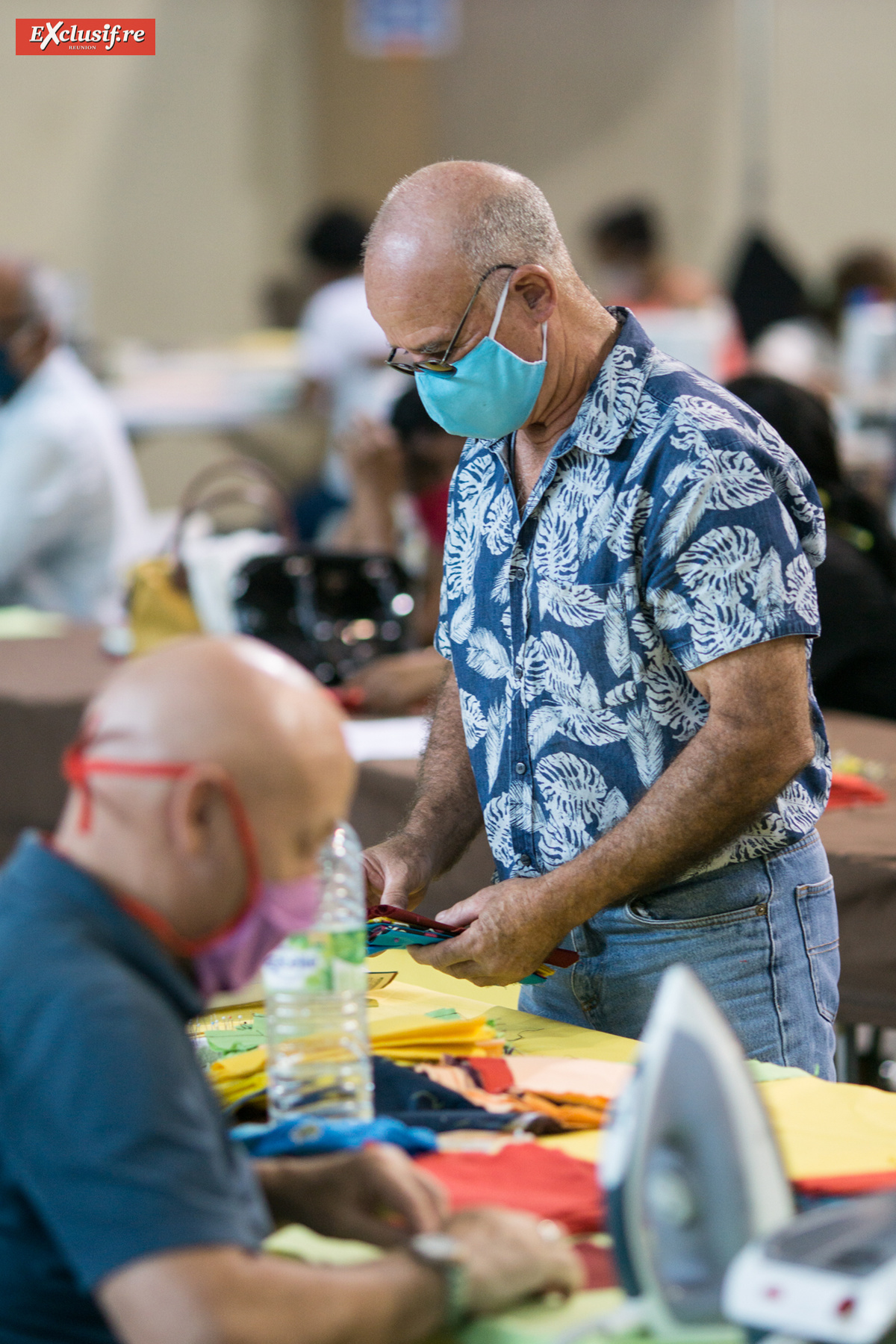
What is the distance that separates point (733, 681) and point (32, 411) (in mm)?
3584

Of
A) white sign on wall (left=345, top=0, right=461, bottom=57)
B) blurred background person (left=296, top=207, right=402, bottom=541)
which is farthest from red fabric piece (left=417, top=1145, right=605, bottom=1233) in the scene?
white sign on wall (left=345, top=0, right=461, bottom=57)

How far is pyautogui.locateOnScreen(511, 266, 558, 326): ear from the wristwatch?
1074 millimetres

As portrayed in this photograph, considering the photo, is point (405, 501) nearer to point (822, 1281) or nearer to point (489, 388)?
point (489, 388)

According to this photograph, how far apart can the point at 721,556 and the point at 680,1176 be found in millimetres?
788

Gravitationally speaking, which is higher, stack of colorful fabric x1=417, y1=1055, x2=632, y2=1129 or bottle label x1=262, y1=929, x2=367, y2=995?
bottle label x1=262, y1=929, x2=367, y2=995

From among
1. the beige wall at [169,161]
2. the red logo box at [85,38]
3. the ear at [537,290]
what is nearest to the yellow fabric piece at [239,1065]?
the ear at [537,290]

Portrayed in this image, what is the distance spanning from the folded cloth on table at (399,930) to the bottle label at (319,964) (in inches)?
6.6

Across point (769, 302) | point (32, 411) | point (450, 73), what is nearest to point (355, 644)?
point (32, 411)

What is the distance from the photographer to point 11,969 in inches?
42.1

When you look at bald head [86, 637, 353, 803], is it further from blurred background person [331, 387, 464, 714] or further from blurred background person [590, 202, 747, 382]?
blurred background person [590, 202, 747, 382]

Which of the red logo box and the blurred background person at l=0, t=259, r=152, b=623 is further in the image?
the blurred background person at l=0, t=259, r=152, b=623

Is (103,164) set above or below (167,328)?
above

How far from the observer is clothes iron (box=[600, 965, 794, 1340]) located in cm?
108

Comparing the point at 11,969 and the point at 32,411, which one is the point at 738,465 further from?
the point at 32,411
